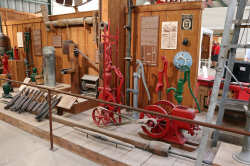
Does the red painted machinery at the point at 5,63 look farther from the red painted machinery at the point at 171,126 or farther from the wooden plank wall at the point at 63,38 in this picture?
the red painted machinery at the point at 171,126

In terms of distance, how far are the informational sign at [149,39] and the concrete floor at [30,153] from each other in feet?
8.51

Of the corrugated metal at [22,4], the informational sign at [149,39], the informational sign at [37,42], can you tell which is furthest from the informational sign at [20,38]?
the corrugated metal at [22,4]

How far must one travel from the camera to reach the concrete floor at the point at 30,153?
2910mm

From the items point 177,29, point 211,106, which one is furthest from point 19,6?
point 211,106

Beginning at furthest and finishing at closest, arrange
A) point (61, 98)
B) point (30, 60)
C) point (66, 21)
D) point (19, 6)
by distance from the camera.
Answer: point (19, 6) → point (30, 60) → point (66, 21) → point (61, 98)

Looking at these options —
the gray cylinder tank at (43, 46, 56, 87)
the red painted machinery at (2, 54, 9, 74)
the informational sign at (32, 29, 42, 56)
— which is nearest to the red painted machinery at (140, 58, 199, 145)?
the gray cylinder tank at (43, 46, 56, 87)

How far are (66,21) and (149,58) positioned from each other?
9.09ft

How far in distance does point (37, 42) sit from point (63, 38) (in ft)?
4.72

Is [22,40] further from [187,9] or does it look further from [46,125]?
[187,9]

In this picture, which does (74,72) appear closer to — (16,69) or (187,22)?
(16,69)

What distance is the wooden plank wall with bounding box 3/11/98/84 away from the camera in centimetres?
551

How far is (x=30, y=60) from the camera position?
738cm

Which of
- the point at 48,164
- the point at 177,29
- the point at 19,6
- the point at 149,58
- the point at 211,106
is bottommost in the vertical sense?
the point at 48,164

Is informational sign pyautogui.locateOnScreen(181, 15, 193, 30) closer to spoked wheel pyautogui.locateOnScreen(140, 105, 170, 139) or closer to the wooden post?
spoked wheel pyautogui.locateOnScreen(140, 105, 170, 139)
